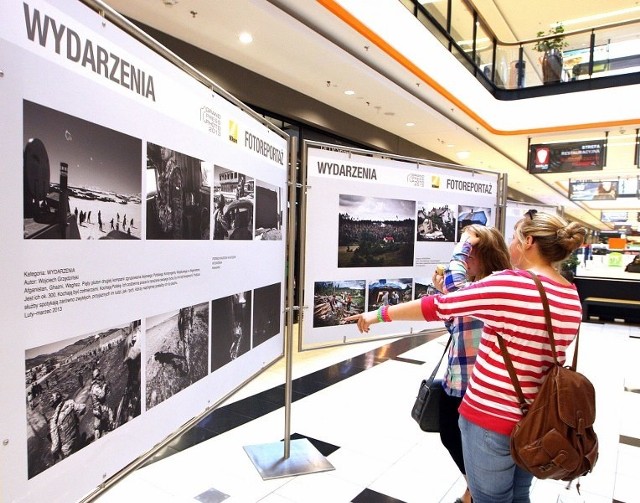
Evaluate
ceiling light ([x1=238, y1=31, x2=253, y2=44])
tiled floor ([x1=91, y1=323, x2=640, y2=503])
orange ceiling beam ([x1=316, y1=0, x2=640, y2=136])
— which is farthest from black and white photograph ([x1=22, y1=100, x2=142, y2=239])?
ceiling light ([x1=238, y1=31, x2=253, y2=44])

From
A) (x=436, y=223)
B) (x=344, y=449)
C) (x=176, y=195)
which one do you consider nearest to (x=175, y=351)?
(x=176, y=195)

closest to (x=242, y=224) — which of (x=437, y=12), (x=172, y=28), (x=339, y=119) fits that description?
(x=172, y=28)

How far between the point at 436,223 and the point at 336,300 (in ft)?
3.26

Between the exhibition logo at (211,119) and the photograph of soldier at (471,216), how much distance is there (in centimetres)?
219

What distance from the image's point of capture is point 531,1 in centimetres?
1070

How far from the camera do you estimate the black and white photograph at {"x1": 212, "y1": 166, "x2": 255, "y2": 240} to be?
186 cm

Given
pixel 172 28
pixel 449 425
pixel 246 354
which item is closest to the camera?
pixel 449 425

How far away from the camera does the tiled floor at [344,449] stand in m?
2.62

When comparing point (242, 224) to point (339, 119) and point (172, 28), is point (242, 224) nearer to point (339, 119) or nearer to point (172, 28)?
point (172, 28)

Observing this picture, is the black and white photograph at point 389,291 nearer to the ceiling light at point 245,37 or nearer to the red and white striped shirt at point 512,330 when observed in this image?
the red and white striped shirt at point 512,330

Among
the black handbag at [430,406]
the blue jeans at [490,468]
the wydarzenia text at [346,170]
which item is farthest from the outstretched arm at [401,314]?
the wydarzenia text at [346,170]

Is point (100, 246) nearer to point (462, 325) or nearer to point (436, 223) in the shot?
point (462, 325)

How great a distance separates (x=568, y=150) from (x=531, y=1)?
4.17 meters

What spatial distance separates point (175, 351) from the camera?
5.38 ft
